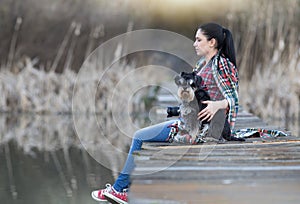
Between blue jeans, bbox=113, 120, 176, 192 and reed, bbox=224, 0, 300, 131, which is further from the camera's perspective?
reed, bbox=224, 0, 300, 131

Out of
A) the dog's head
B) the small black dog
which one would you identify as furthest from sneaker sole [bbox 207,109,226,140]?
the dog's head

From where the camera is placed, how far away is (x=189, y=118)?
339 cm

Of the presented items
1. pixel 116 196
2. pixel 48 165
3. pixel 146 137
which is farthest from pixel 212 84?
pixel 48 165

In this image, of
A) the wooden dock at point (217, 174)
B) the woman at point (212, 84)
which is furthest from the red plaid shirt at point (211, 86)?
the wooden dock at point (217, 174)

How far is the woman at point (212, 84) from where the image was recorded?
3.48 m

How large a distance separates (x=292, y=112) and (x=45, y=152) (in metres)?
3.56

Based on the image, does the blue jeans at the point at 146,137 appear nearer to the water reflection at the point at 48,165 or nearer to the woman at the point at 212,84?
the woman at the point at 212,84

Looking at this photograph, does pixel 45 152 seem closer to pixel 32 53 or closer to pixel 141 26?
pixel 32 53

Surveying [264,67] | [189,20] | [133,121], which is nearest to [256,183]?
[133,121]

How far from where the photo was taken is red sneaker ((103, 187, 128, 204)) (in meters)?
3.46

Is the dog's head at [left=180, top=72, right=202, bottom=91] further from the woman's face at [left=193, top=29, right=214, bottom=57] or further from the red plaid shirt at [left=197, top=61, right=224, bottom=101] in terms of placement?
the woman's face at [left=193, top=29, right=214, bottom=57]

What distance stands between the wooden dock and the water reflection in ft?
3.84

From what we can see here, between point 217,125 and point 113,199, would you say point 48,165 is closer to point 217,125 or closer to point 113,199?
point 113,199

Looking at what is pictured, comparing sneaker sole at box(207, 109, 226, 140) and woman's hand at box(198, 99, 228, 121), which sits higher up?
woman's hand at box(198, 99, 228, 121)
